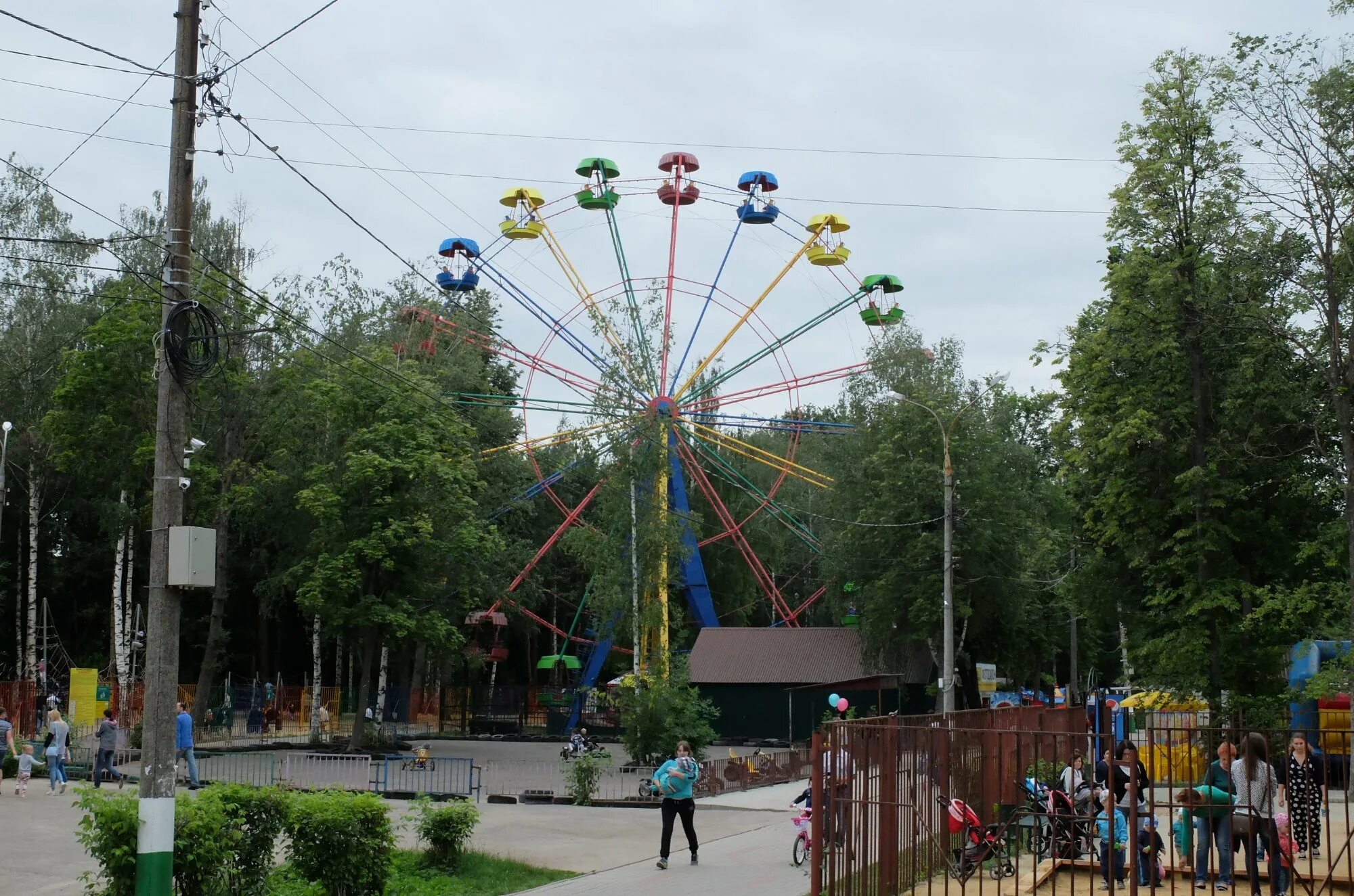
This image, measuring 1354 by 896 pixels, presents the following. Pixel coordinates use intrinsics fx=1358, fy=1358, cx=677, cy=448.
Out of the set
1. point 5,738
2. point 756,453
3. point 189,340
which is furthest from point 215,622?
point 189,340

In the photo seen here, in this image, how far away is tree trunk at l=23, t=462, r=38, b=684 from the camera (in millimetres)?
42688

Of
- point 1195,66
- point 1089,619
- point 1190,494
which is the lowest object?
point 1089,619

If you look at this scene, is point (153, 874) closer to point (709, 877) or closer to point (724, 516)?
point (709, 877)

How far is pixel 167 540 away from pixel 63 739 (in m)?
14.1

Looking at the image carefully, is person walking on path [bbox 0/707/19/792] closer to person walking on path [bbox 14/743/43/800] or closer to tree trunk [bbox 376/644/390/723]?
person walking on path [bbox 14/743/43/800]

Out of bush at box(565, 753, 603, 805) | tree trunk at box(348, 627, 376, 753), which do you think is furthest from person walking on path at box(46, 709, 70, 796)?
tree trunk at box(348, 627, 376, 753)

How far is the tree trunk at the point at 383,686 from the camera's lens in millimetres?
47822

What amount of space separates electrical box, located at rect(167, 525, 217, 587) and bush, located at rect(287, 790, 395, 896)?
225 cm

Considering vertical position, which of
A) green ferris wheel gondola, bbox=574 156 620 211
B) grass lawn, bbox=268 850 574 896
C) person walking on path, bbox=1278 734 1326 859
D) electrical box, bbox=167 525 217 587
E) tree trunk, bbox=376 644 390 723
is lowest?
tree trunk, bbox=376 644 390 723

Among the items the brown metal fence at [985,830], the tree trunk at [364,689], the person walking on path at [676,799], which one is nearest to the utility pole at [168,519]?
the brown metal fence at [985,830]

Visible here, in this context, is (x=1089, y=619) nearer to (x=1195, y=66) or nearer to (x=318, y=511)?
(x=1195, y=66)

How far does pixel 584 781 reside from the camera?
2356cm

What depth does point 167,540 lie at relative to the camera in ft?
37.6

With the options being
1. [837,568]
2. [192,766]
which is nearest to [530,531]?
[837,568]
